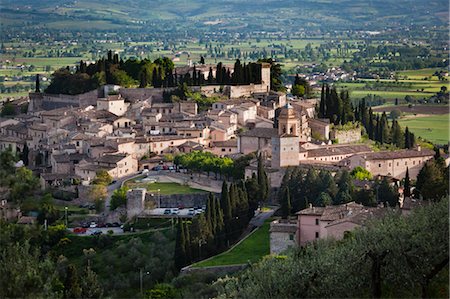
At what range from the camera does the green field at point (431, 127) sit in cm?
4725

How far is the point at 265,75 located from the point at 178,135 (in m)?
8.28

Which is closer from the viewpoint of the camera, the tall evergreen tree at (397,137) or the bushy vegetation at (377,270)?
the bushy vegetation at (377,270)

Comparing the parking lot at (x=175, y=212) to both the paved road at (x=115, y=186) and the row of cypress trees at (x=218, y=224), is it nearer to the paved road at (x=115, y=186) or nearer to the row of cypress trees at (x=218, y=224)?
the row of cypress trees at (x=218, y=224)

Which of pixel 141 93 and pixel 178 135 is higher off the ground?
pixel 141 93

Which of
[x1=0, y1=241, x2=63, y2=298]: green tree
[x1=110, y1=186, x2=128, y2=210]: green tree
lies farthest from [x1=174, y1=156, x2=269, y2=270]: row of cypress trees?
[x1=0, y1=241, x2=63, y2=298]: green tree

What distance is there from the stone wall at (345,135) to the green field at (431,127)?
5477 millimetres

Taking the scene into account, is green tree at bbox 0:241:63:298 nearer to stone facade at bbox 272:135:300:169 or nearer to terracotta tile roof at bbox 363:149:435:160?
stone facade at bbox 272:135:300:169

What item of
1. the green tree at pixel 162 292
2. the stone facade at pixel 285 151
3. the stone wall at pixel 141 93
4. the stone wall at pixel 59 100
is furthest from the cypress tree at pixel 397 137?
the green tree at pixel 162 292

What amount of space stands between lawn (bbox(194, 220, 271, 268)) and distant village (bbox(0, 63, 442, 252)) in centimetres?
417

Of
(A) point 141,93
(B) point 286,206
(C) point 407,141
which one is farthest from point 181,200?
(A) point 141,93

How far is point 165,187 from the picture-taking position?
34.4 metres

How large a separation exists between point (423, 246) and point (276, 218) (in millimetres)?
12838

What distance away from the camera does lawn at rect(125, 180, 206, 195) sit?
33.6 meters

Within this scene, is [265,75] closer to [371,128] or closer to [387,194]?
[371,128]
